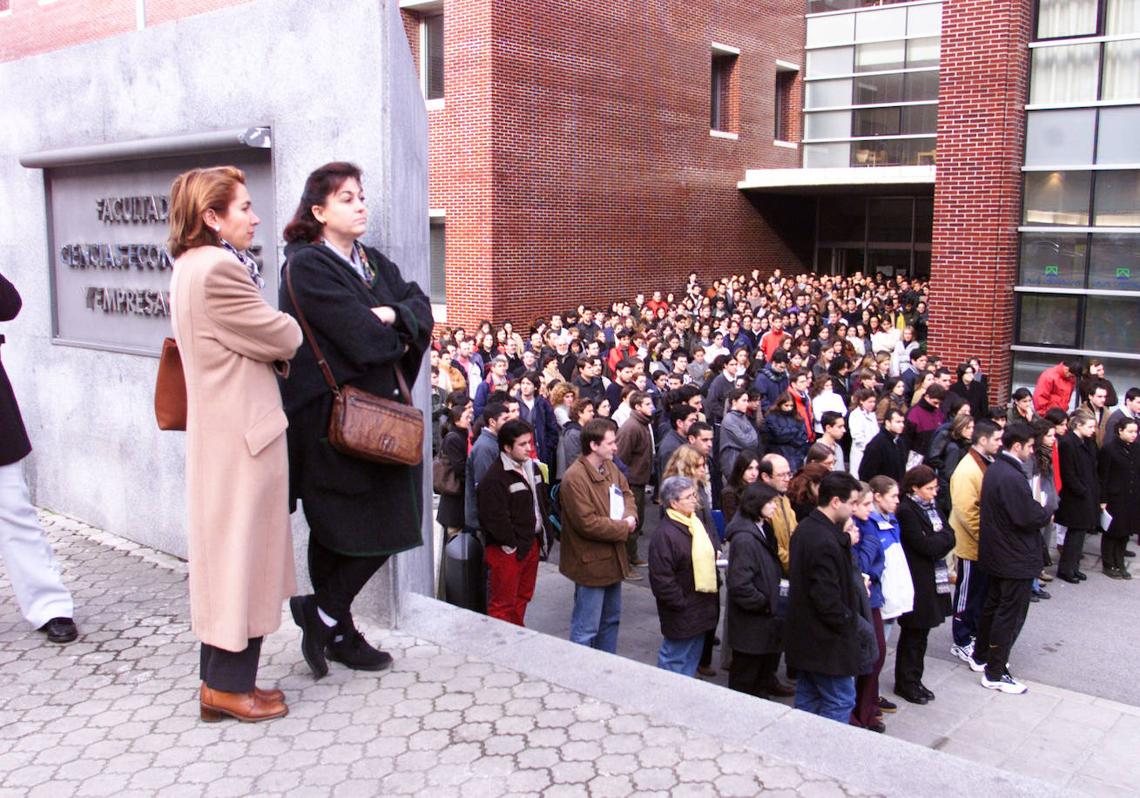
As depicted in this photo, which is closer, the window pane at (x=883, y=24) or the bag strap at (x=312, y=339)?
the bag strap at (x=312, y=339)

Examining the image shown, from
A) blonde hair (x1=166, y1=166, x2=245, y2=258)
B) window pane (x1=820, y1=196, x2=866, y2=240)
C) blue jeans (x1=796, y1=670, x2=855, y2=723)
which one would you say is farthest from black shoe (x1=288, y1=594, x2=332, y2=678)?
window pane (x1=820, y1=196, x2=866, y2=240)

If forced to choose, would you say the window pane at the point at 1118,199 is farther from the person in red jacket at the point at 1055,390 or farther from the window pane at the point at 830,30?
the window pane at the point at 830,30

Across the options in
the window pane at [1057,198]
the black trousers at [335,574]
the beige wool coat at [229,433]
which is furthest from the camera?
the window pane at [1057,198]

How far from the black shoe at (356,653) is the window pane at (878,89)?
26946 millimetres

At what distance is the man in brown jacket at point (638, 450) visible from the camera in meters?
9.83

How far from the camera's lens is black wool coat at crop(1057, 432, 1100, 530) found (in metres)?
9.66

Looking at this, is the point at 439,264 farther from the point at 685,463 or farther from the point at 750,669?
the point at 750,669

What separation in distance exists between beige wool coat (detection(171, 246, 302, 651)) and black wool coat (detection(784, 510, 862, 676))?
309 centimetres

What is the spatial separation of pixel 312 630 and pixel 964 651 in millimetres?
5794

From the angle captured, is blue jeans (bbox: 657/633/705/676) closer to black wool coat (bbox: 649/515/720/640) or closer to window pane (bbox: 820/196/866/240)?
black wool coat (bbox: 649/515/720/640)

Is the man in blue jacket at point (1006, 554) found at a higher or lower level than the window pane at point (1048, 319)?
lower

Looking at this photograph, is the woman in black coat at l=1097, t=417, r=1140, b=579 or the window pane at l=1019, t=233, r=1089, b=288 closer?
the woman in black coat at l=1097, t=417, r=1140, b=579

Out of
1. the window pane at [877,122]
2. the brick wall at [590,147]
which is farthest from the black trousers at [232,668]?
the window pane at [877,122]

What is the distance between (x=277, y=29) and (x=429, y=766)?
3.37 meters
